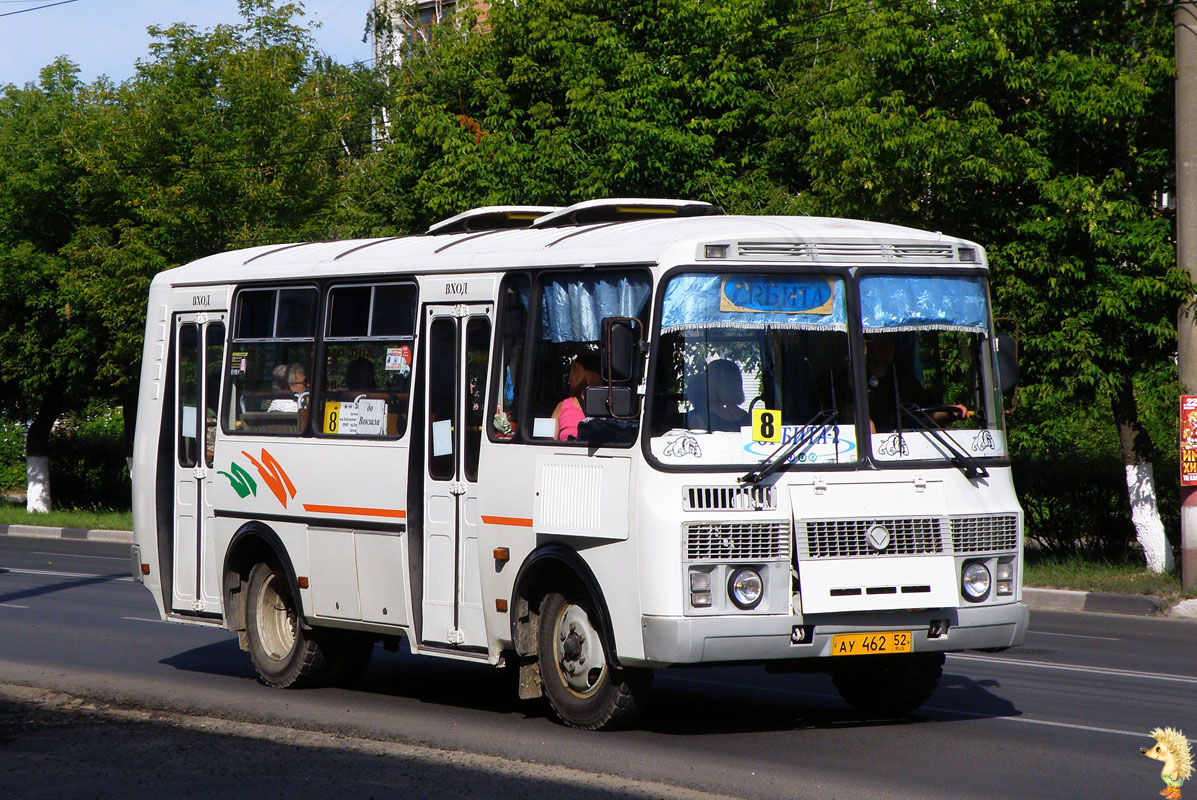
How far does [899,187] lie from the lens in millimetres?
18188

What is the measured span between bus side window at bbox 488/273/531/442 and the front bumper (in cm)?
176

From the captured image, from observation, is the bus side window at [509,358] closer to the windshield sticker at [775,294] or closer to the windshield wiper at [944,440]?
the windshield sticker at [775,294]

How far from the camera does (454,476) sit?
31.6 ft

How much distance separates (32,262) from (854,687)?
27299 millimetres

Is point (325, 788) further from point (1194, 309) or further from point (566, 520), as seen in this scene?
point (1194, 309)

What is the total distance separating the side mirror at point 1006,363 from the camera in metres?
9.16

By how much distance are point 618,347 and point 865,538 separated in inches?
63.9

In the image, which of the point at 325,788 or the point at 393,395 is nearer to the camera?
the point at 325,788

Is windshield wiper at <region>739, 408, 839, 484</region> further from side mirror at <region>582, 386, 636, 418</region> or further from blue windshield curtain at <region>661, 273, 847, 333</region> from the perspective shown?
side mirror at <region>582, 386, 636, 418</region>

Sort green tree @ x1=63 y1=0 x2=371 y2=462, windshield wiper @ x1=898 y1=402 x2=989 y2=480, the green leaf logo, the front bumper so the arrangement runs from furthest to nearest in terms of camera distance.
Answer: green tree @ x1=63 y1=0 x2=371 y2=462 → the green leaf logo → windshield wiper @ x1=898 y1=402 x2=989 y2=480 → the front bumper

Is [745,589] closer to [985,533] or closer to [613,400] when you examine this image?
[613,400]

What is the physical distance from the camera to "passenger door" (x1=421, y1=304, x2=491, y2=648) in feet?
31.2

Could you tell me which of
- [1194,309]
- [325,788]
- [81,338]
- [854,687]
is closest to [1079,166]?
[1194,309]

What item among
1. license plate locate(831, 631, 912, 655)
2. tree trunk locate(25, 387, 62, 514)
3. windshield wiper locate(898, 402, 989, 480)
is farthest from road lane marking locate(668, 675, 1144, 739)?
tree trunk locate(25, 387, 62, 514)
